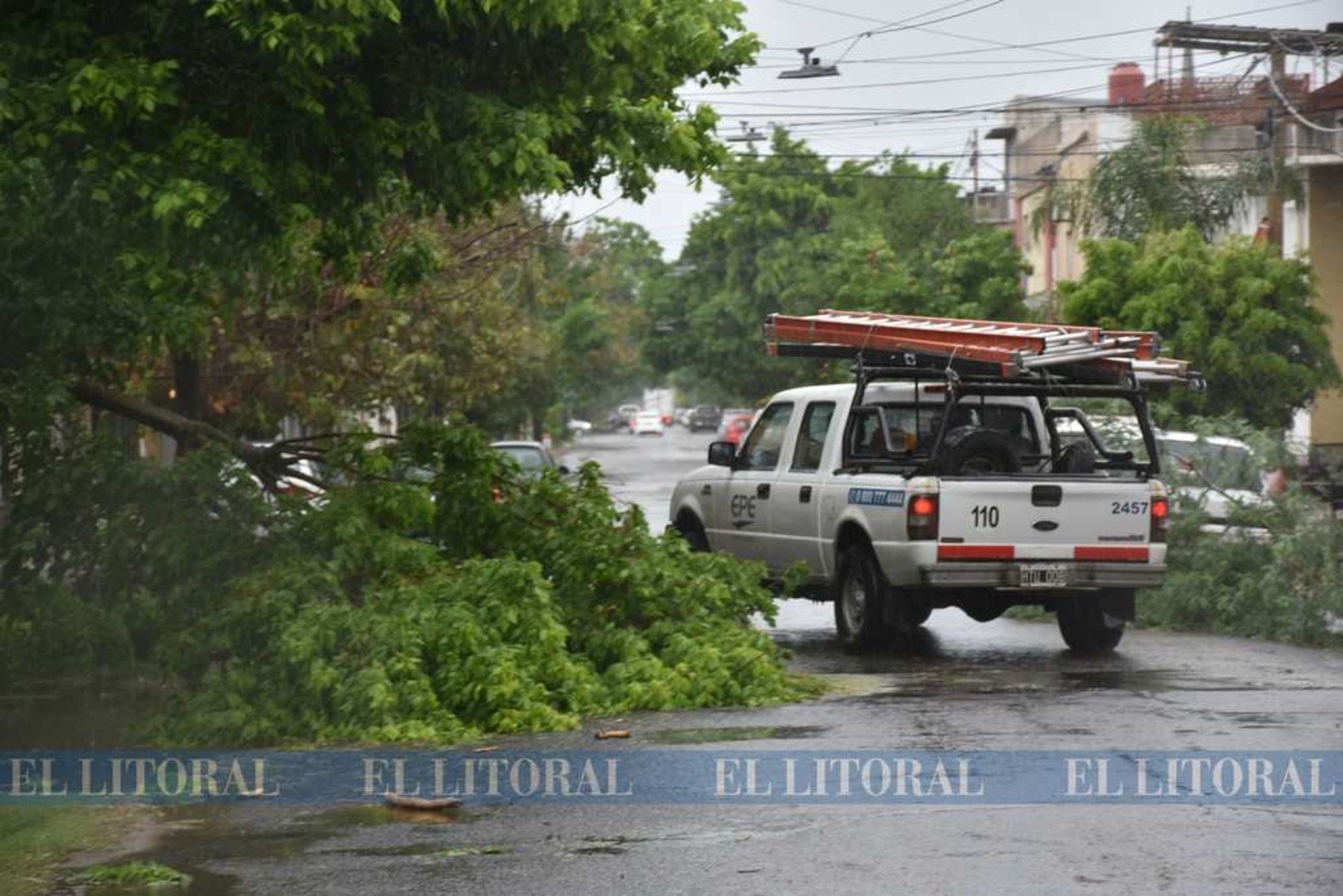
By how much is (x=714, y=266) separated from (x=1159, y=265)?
1908 inches

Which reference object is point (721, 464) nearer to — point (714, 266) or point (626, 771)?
point (626, 771)

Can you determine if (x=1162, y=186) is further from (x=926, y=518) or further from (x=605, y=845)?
(x=605, y=845)

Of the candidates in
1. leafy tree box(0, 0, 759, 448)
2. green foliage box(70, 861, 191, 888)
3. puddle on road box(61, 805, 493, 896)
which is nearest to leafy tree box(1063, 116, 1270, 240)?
leafy tree box(0, 0, 759, 448)

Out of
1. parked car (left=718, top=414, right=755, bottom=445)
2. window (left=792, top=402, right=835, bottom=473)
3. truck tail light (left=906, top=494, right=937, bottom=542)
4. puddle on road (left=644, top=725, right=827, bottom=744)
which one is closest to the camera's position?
puddle on road (left=644, top=725, right=827, bottom=744)

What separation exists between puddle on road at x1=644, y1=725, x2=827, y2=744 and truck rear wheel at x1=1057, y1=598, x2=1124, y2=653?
4739 millimetres

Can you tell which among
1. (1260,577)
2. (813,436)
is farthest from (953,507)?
(1260,577)

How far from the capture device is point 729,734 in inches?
427

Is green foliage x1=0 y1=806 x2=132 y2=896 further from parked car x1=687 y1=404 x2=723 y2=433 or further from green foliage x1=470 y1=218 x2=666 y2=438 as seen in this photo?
parked car x1=687 y1=404 x2=723 y2=433

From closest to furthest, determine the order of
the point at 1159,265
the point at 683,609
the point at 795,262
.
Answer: the point at 683,609 → the point at 1159,265 → the point at 795,262

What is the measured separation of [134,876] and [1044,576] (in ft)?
26.7

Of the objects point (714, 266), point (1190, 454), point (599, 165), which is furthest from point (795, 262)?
point (599, 165)

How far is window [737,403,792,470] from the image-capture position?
54.7ft

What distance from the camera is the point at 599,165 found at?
1348 cm

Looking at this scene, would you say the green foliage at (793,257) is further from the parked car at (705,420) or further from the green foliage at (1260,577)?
the parked car at (705,420)
